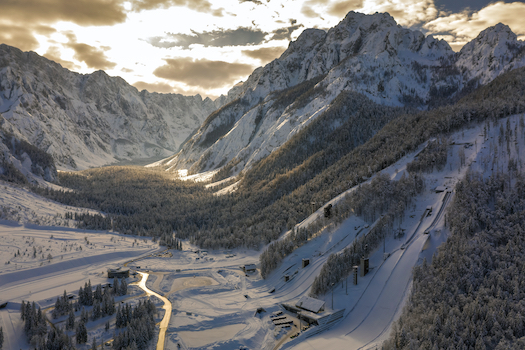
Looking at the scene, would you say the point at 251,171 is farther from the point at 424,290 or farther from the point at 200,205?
the point at 424,290

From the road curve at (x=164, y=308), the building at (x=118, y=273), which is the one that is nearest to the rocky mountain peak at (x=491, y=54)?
the road curve at (x=164, y=308)

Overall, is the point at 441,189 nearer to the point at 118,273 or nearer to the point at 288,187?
the point at 288,187

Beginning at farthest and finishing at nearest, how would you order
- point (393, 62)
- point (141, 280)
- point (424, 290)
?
1. point (393, 62)
2. point (141, 280)
3. point (424, 290)

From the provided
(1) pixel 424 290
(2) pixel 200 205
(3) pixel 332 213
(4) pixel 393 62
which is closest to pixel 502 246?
(1) pixel 424 290

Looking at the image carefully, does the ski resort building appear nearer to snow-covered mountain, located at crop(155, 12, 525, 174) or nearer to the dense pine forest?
the dense pine forest

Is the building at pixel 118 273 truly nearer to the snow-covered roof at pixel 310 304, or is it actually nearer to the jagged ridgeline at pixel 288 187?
the jagged ridgeline at pixel 288 187

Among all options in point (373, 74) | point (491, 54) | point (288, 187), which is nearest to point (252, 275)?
point (288, 187)

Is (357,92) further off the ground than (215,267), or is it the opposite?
(357,92)
